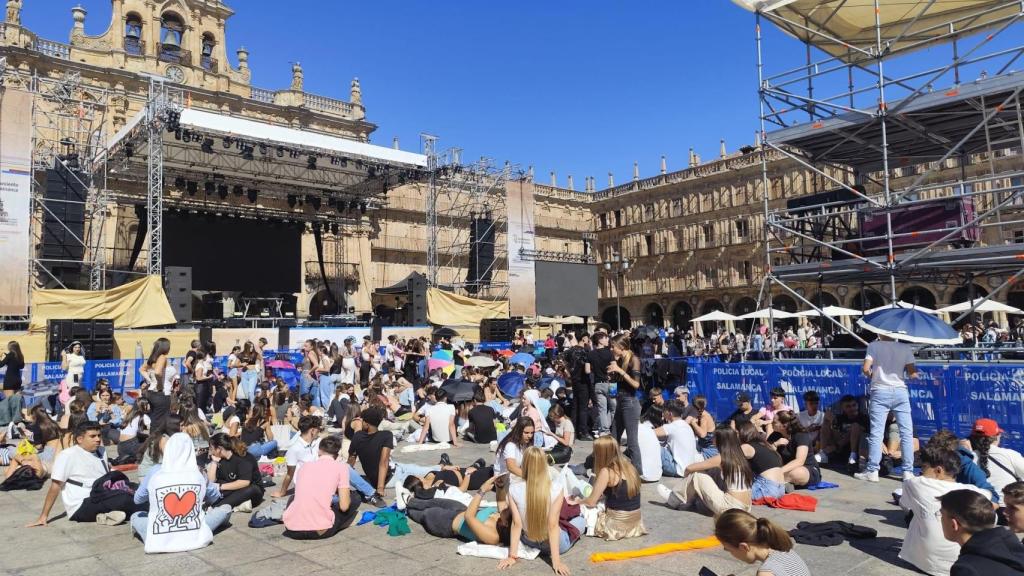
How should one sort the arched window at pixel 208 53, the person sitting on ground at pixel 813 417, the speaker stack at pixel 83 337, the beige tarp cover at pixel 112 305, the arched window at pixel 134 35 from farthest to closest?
the arched window at pixel 208 53
the arched window at pixel 134 35
the beige tarp cover at pixel 112 305
the speaker stack at pixel 83 337
the person sitting on ground at pixel 813 417

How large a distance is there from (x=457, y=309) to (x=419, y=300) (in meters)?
1.71

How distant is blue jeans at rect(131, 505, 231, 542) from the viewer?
5.55 m

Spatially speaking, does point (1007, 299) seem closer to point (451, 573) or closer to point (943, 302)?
point (943, 302)

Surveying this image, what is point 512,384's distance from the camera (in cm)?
1318

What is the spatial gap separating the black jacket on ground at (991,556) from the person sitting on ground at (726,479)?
264cm

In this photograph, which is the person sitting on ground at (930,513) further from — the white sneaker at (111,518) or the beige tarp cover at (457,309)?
the beige tarp cover at (457,309)

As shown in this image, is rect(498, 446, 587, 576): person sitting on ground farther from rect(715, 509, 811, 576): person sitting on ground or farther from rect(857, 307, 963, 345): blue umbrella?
rect(857, 307, 963, 345): blue umbrella

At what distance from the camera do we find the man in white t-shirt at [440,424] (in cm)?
1012

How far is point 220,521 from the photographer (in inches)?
229

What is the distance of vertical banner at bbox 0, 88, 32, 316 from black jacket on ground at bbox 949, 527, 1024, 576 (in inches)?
821

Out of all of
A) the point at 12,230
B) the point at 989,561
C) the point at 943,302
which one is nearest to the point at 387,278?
the point at 12,230

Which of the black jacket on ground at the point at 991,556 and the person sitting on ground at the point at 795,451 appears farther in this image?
Answer: the person sitting on ground at the point at 795,451

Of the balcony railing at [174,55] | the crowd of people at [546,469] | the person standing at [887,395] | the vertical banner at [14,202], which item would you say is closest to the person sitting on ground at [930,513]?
the crowd of people at [546,469]

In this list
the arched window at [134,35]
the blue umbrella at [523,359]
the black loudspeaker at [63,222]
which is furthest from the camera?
the arched window at [134,35]
